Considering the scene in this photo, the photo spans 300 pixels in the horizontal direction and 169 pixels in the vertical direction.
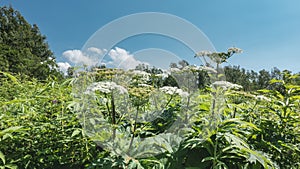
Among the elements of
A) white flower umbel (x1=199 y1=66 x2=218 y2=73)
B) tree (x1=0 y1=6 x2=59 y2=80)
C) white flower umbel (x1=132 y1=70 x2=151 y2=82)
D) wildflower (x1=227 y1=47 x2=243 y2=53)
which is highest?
tree (x1=0 y1=6 x2=59 y2=80)

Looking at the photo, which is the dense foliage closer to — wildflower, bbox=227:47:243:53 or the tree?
wildflower, bbox=227:47:243:53

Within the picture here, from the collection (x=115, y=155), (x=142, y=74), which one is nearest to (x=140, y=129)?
(x=115, y=155)

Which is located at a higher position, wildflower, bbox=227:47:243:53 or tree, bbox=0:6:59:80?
tree, bbox=0:6:59:80

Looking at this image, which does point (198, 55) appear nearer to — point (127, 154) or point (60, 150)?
point (127, 154)

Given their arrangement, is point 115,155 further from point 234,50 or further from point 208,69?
point 234,50

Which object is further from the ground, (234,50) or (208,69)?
(234,50)

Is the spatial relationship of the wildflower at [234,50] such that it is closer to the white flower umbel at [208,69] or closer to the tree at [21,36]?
the white flower umbel at [208,69]

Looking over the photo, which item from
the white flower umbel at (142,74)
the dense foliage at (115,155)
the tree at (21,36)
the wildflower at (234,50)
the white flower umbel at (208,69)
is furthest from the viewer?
the tree at (21,36)

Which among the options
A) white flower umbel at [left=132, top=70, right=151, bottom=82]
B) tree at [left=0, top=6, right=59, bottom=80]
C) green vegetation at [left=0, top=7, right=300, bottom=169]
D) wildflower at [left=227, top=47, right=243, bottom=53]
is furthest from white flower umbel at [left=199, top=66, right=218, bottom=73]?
tree at [left=0, top=6, right=59, bottom=80]

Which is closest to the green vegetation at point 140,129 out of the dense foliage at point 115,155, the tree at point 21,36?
the dense foliage at point 115,155

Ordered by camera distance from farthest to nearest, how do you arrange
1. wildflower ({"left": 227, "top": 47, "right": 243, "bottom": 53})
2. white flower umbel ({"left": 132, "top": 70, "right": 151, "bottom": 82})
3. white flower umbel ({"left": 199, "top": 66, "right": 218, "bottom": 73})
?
wildflower ({"left": 227, "top": 47, "right": 243, "bottom": 53}), white flower umbel ({"left": 199, "top": 66, "right": 218, "bottom": 73}), white flower umbel ({"left": 132, "top": 70, "right": 151, "bottom": 82})

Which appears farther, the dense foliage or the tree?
the tree

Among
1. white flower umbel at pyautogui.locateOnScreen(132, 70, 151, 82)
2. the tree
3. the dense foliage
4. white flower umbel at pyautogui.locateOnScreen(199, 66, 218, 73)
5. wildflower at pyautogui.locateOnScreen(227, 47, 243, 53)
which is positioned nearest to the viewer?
the dense foliage

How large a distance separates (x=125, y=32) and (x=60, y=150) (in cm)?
130
